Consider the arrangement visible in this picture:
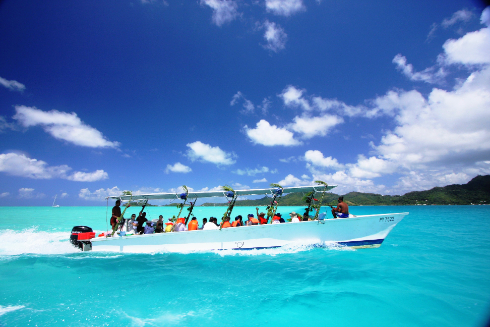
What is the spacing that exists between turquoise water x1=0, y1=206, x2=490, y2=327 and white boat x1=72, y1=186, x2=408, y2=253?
0.50m

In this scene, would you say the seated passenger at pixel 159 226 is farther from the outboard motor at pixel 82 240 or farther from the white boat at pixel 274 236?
the outboard motor at pixel 82 240

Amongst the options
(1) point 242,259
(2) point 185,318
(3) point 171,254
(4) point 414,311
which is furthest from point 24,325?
(4) point 414,311

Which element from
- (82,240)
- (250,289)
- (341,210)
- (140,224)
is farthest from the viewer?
(140,224)

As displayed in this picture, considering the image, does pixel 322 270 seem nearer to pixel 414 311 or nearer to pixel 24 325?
pixel 414 311

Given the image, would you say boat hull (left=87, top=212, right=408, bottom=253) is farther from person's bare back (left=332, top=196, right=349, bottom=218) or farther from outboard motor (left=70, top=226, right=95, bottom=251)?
outboard motor (left=70, top=226, right=95, bottom=251)

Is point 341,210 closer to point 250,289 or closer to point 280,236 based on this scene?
point 280,236

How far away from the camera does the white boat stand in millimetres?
10750

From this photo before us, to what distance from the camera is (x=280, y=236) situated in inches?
426

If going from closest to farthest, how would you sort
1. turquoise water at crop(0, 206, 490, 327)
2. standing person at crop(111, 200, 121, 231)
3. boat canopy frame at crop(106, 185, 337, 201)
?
1. turquoise water at crop(0, 206, 490, 327)
2. boat canopy frame at crop(106, 185, 337, 201)
3. standing person at crop(111, 200, 121, 231)

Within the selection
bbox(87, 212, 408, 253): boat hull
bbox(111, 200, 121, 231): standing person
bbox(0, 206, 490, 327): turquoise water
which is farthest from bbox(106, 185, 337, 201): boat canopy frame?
bbox(0, 206, 490, 327): turquoise water

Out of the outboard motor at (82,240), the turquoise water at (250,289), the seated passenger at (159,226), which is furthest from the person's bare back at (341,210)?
the outboard motor at (82,240)

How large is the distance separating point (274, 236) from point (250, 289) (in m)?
3.97

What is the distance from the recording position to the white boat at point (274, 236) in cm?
1075

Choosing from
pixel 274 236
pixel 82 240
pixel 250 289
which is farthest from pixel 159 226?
pixel 250 289
